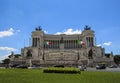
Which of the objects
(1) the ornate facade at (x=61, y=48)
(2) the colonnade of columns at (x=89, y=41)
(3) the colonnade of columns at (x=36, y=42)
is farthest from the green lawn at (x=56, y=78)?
(3) the colonnade of columns at (x=36, y=42)

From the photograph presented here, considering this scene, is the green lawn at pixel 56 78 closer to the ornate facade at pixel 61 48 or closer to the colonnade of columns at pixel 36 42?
the ornate facade at pixel 61 48

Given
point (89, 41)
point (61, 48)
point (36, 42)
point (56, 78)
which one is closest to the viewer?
point (56, 78)

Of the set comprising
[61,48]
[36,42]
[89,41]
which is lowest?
[61,48]

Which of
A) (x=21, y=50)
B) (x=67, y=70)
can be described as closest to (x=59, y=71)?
(x=67, y=70)

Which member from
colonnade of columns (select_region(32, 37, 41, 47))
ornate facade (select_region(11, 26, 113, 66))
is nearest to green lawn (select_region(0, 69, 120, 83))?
ornate facade (select_region(11, 26, 113, 66))

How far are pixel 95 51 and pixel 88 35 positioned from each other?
694 inches

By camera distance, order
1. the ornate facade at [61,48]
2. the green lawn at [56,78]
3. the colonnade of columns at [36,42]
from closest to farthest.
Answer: the green lawn at [56,78], the ornate facade at [61,48], the colonnade of columns at [36,42]

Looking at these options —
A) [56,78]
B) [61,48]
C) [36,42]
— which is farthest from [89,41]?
[56,78]

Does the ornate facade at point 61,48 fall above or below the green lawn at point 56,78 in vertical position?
above

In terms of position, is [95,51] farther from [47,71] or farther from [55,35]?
[47,71]

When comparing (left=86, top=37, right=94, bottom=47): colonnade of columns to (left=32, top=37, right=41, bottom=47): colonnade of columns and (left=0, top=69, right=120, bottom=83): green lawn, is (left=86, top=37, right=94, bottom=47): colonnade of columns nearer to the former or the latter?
(left=32, top=37, right=41, bottom=47): colonnade of columns

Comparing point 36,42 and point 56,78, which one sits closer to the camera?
point 56,78

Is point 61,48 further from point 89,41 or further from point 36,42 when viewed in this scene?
point 89,41

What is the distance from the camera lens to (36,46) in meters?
162
